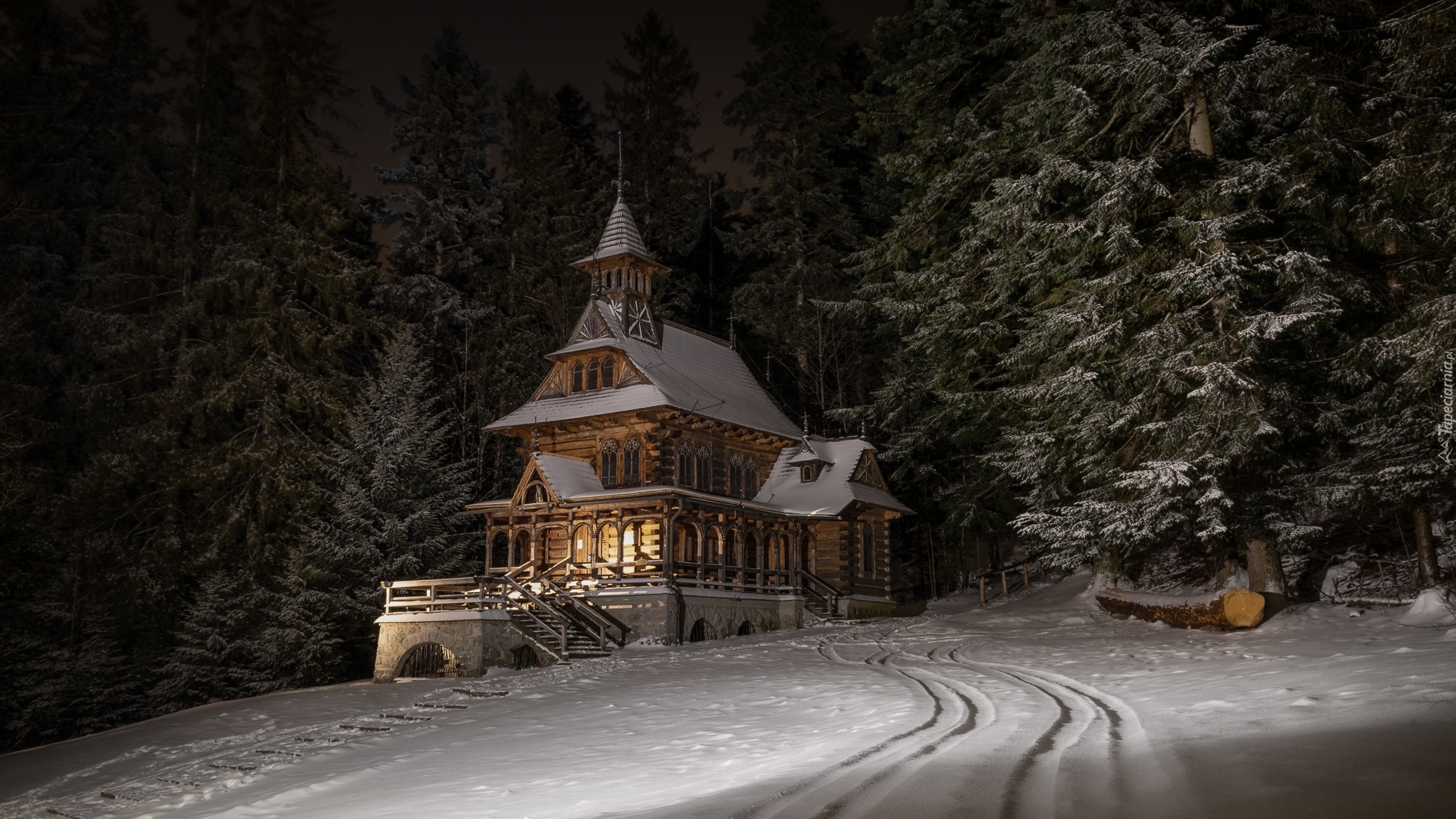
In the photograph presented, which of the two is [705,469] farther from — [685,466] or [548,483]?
[548,483]

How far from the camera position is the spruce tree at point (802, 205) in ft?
158

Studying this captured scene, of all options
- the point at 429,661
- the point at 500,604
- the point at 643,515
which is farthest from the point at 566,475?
the point at 500,604

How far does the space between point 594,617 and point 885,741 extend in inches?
772

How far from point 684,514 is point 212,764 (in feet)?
64.6

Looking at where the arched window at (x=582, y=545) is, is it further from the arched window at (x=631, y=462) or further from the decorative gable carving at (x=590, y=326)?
the decorative gable carving at (x=590, y=326)

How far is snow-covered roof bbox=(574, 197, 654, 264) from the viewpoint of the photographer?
39062 mm

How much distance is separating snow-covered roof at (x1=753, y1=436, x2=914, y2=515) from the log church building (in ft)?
0.27

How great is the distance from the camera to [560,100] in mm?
62906

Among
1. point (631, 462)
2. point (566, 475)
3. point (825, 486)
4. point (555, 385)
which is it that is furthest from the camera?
point (825, 486)

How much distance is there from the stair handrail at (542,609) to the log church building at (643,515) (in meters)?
0.07

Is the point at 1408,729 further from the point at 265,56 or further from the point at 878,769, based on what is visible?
the point at 265,56

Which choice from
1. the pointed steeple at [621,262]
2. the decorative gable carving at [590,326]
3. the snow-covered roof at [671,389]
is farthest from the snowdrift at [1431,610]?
the pointed steeple at [621,262]

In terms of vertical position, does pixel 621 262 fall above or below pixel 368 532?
above

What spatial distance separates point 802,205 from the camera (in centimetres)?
4988
